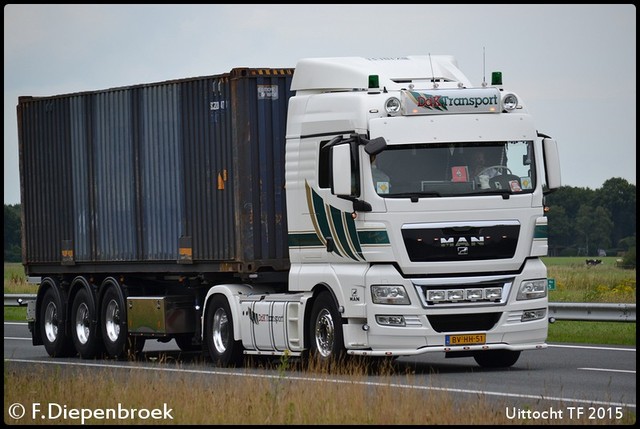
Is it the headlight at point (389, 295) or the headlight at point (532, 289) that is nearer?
the headlight at point (389, 295)

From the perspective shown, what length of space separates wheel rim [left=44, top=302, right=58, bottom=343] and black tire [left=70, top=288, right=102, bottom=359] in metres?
0.58

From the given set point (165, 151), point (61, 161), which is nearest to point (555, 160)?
point (165, 151)

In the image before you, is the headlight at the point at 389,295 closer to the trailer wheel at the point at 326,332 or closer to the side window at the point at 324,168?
the trailer wheel at the point at 326,332

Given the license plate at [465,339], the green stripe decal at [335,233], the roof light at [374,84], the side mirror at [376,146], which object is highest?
the roof light at [374,84]

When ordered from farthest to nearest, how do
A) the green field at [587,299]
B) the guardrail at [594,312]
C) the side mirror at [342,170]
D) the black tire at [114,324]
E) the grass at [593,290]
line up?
1. the grass at [593,290]
2. the green field at [587,299]
3. the guardrail at [594,312]
4. the black tire at [114,324]
5. the side mirror at [342,170]

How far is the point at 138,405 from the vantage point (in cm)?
1427

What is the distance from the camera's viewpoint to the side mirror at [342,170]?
60.3 ft

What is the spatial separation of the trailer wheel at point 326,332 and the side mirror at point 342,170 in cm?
158

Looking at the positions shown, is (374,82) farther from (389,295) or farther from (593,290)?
(593,290)

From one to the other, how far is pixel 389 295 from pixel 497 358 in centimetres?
217

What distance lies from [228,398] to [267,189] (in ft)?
22.8

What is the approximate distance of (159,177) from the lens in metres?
23.2

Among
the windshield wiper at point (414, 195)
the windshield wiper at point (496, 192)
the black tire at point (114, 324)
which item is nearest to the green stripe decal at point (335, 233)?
the windshield wiper at point (414, 195)

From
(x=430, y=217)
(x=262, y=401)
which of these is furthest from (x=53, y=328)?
(x=262, y=401)
